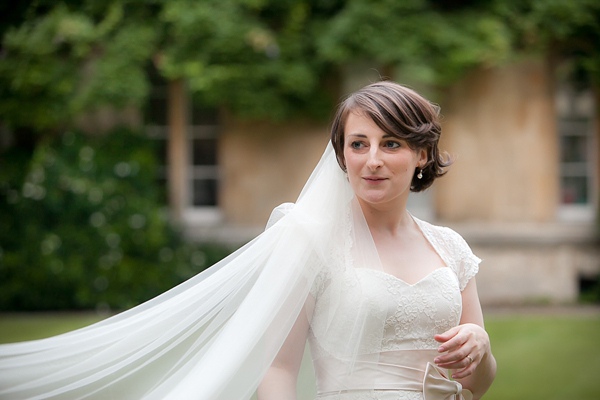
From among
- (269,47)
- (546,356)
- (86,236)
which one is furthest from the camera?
(269,47)

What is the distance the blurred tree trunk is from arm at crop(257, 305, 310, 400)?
7989mm

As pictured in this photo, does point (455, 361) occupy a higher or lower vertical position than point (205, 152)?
lower

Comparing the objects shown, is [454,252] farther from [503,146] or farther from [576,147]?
[576,147]

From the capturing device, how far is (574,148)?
10039 millimetres

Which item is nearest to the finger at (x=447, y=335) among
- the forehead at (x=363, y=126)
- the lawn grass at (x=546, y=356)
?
the forehead at (x=363, y=126)

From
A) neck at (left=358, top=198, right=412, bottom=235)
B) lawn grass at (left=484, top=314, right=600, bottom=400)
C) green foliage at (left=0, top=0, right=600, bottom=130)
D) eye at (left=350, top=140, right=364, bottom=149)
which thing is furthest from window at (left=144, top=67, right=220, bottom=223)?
eye at (left=350, top=140, right=364, bottom=149)

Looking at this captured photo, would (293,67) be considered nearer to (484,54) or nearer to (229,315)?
(484,54)

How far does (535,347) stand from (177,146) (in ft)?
19.4

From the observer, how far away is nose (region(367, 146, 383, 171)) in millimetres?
2020

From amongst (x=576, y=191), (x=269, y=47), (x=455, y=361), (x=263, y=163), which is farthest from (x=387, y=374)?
(x=576, y=191)

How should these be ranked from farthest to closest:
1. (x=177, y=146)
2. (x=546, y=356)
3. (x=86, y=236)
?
(x=177, y=146) → (x=86, y=236) → (x=546, y=356)

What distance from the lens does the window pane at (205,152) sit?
9.98 metres

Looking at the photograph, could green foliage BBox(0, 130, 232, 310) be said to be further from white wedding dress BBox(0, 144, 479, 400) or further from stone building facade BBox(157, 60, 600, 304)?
white wedding dress BBox(0, 144, 479, 400)

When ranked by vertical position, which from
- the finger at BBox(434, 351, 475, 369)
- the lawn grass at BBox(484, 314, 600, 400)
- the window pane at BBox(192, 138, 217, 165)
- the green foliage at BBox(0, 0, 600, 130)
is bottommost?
the lawn grass at BBox(484, 314, 600, 400)
